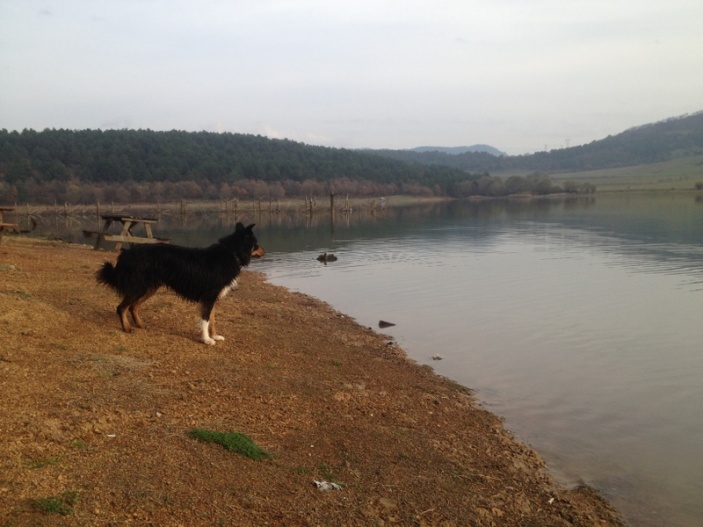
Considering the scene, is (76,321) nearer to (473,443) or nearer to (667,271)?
(473,443)

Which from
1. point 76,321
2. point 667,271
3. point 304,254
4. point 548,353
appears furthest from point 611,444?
point 304,254

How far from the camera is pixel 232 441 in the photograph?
5555mm

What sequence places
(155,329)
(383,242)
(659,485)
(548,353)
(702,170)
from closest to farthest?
(659,485) → (155,329) → (548,353) → (383,242) → (702,170)

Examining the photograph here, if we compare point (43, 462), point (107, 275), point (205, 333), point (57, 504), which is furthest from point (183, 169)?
point (57, 504)

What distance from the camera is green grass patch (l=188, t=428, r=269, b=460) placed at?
5469 millimetres

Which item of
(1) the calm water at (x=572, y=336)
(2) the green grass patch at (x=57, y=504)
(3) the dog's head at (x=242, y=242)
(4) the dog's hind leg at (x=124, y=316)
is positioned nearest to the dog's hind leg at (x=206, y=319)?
(3) the dog's head at (x=242, y=242)

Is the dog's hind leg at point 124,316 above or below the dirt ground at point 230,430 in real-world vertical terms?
above

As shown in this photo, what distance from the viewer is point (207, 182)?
4092 inches

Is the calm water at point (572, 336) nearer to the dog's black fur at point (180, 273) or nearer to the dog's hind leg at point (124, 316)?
Answer: the dog's black fur at point (180, 273)

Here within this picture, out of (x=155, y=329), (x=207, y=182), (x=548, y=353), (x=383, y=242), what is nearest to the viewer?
(x=155, y=329)

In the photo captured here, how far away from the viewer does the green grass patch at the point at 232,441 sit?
5.47m

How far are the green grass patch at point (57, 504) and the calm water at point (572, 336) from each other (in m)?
5.17

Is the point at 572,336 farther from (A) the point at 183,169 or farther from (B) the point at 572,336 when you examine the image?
(A) the point at 183,169

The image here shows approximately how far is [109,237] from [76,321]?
14.8m
